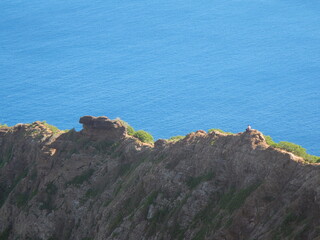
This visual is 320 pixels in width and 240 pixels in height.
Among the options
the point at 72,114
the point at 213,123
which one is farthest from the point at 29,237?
the point at 72,114

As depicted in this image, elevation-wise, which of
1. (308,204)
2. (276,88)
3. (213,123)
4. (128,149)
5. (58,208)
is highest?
(276,88)

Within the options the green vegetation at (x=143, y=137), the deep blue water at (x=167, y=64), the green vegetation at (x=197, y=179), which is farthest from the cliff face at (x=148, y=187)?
the deep blue water at (x=167, y=64)

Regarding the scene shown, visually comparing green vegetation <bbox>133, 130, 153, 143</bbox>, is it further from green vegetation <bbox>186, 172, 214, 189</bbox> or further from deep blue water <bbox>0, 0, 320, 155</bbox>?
deep blue water <bbox>0, 0, 320, 155</bbox>

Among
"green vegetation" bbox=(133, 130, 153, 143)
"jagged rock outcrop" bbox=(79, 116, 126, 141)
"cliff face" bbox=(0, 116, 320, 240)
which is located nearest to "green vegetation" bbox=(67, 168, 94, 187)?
"cliff face" bbox=(0, 116, 320, 240)

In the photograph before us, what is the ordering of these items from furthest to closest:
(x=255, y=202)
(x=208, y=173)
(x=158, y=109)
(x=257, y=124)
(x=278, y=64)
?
(x=278, y=64), (x=158, y=109), (x=257, y=124), (x=208, y=173), (x=255, y=202)

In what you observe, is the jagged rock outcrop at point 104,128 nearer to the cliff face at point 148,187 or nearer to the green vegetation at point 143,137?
the cliff face at point 148,187

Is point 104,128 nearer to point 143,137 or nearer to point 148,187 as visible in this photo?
point 143,137

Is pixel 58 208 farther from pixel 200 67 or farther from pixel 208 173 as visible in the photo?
pixel 200 67
